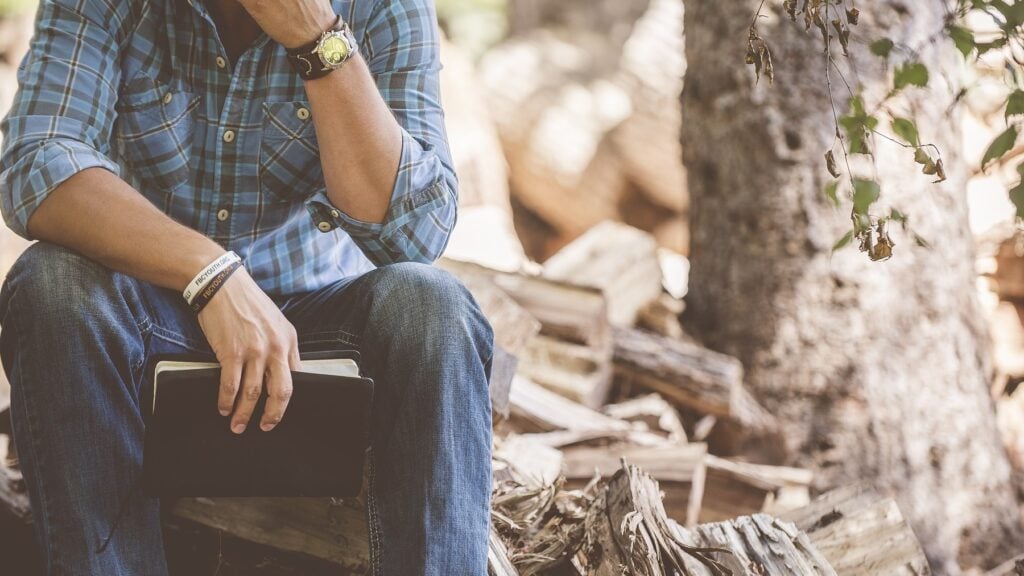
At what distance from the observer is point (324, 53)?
1639 mm

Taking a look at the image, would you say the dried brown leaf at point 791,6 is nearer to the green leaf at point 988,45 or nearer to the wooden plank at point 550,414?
the green leaf at point 988,45

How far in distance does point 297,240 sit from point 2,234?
389 centimetres

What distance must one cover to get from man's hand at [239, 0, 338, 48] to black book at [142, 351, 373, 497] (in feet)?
1.91

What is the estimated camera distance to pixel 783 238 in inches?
124

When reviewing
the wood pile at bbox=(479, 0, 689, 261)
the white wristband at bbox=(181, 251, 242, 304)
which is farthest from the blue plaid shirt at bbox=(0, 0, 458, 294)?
the wood pile at bbox=(479, 0, 689, 261)

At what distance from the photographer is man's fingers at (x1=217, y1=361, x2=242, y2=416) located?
1.47 metres

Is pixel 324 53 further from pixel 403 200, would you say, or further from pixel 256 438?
pixel 256 438

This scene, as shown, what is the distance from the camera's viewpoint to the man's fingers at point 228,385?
1.47 m

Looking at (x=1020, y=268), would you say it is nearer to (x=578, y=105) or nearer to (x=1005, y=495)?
(x=1005, y=495)

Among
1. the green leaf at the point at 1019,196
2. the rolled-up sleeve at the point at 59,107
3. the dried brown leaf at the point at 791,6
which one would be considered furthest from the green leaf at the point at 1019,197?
the rolled-up sleeve at the point at 59,107

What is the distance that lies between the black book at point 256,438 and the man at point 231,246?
0.03m

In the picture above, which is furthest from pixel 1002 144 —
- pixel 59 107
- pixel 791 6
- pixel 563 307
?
pixel 563 307

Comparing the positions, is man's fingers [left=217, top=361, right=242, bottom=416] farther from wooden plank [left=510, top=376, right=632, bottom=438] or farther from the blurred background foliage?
the blurred background foliage

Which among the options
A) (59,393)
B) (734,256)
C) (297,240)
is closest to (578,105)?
(734,256)
